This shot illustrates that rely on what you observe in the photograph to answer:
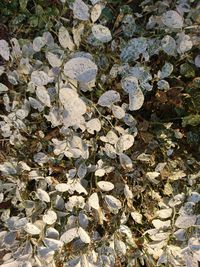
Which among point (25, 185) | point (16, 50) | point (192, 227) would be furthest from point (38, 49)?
point (192, 227)

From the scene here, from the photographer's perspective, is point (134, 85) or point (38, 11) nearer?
point (134, 85)

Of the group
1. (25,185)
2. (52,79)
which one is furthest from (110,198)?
(52,79)

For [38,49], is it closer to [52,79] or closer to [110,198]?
[52,79]

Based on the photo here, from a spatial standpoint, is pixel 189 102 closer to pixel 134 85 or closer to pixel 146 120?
pixel 146 120

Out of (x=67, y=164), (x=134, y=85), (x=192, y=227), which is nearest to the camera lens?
(x=134, y=85)

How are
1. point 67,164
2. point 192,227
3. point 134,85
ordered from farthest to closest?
point 67,164 → point 192,227 → point 134,85

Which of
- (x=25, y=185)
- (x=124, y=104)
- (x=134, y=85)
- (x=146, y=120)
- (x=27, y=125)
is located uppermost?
(x=134, y=85)

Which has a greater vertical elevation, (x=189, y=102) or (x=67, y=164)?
(x=189, y=102)
